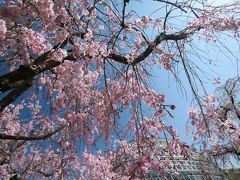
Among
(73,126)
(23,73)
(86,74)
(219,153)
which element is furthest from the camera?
(219,153)

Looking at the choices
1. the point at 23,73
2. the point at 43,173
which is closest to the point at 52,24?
the point at 23,73

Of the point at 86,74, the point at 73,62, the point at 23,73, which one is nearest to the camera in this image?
the point at 23,73

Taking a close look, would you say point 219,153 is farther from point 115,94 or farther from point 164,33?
point 164,33

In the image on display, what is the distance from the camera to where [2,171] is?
10586 mm

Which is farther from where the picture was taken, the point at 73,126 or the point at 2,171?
the point at 2,171

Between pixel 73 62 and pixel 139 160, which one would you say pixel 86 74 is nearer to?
pixel 73 62

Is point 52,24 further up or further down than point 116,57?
further up

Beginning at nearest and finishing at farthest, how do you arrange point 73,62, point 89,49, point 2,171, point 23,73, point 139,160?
point 139,160 → point 23,73 → point 89,49 → point 73,62 → point 2,171

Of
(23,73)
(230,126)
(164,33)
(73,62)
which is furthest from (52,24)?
(230,126)

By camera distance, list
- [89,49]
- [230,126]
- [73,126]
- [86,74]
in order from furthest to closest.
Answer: [230,126] → [73,126] → [86,74] → [89,49]

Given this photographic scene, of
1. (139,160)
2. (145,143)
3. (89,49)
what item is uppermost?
(89,49)

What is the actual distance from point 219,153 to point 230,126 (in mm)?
2888

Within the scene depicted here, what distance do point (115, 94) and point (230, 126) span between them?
15.8 ft

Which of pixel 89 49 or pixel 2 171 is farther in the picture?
pixel 2 171
